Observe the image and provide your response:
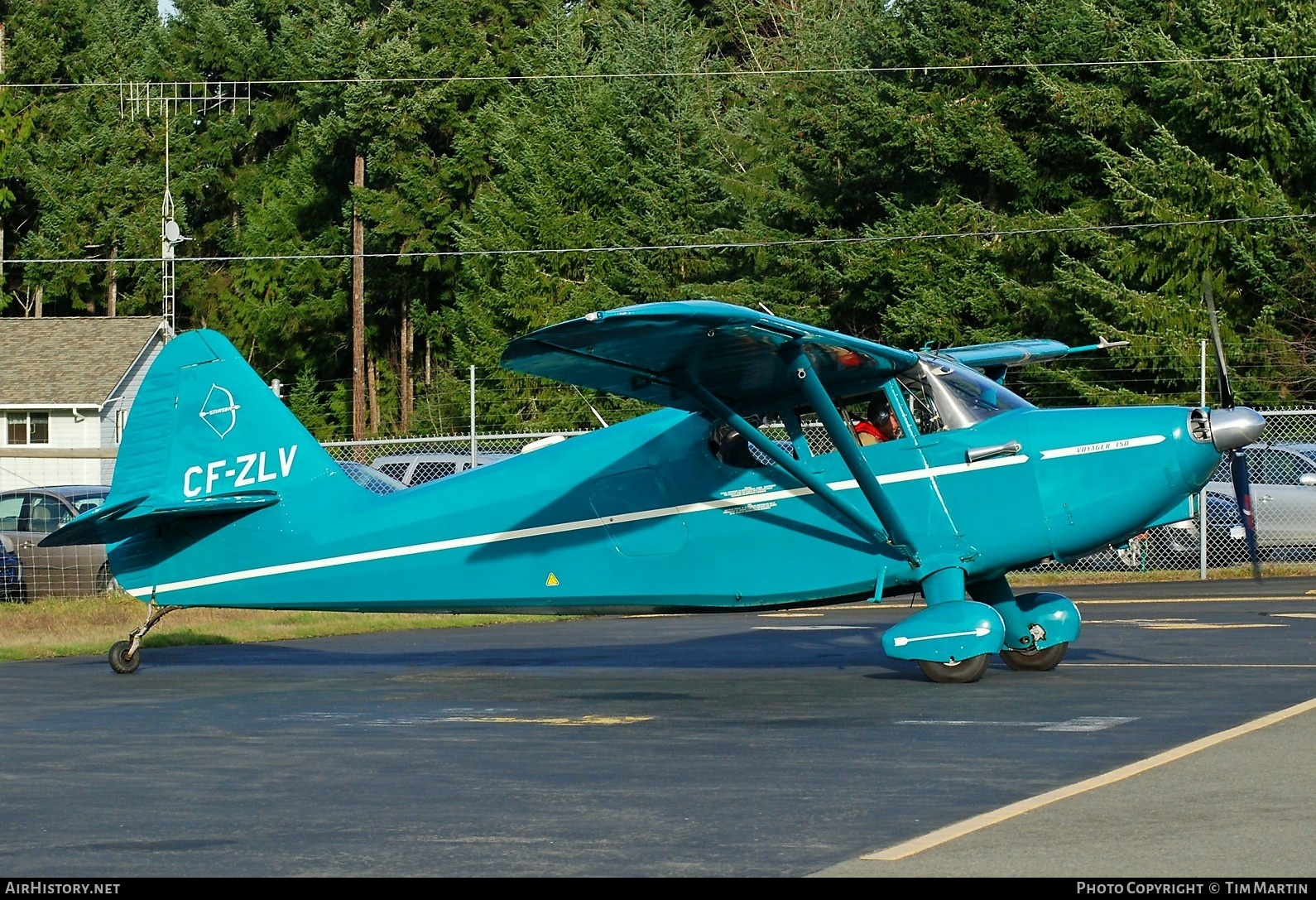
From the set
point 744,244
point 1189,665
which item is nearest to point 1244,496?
point 1189,665

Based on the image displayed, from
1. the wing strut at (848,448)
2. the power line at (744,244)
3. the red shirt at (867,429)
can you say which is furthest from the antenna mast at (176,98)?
the wing strut at (848,448)

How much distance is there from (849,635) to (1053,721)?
6.88 metres

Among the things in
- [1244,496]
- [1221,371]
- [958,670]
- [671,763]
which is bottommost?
[671,763]

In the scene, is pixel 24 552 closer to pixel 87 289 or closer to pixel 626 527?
pixel 626 527

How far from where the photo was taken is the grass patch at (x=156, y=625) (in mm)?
17547

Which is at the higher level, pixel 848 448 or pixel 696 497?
pixel 848 448

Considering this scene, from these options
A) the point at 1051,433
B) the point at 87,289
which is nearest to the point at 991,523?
the point at 1051,433

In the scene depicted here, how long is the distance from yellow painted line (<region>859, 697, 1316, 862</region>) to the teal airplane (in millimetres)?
2710

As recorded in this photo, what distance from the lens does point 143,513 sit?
14.3m

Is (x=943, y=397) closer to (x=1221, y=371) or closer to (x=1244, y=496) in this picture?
(x=1221, y=371)

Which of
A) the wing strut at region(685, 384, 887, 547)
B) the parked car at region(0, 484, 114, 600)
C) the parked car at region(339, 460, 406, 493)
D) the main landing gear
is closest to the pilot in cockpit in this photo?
the wing strut at region(685, 384, 887, 547)

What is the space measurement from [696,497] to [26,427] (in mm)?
38584

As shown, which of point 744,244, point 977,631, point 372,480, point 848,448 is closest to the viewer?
point 977,631

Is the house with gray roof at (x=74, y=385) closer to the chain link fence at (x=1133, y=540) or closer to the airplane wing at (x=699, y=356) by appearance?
the chain link fence at (x=1133, y=540)
